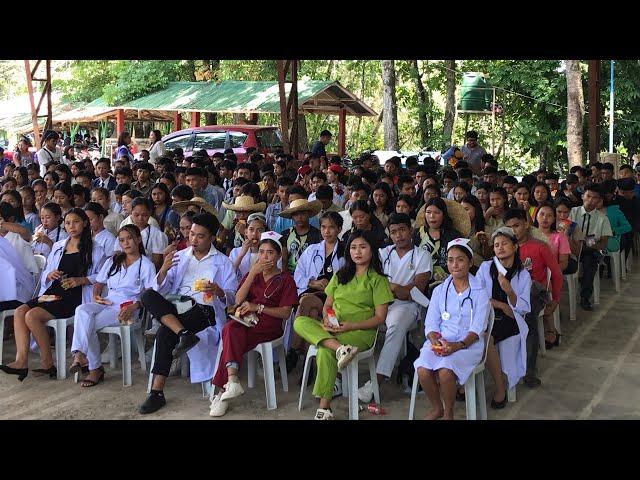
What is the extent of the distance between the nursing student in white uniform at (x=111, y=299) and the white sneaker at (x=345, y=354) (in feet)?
5.06

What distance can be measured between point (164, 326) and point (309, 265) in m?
1.18

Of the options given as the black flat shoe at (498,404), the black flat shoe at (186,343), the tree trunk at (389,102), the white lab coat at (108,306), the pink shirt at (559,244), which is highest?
the tree trunk at (389,102)

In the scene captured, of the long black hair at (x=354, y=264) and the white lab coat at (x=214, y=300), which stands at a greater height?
the long black hair at (x=354, y=264)

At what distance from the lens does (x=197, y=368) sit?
4.53 m

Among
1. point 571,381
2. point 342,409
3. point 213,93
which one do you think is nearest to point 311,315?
point 342,409

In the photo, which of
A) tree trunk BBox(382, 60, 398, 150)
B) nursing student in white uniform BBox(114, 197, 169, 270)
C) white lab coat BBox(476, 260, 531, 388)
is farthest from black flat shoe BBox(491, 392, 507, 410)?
tree trunk BBox(382, 60, 398, 150)

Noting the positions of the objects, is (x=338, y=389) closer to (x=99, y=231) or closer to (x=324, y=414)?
(x=324, y=414)

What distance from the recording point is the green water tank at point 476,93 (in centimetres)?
1850

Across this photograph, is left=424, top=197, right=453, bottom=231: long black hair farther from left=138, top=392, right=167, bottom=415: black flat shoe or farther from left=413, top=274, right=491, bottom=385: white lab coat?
left=138, top=392, right=167, bottom=415: black flat shoe

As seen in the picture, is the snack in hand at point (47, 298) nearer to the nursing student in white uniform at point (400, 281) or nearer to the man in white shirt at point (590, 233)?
the nursing student in white uniform at point (400, 281)

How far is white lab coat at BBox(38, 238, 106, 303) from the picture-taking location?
517cm

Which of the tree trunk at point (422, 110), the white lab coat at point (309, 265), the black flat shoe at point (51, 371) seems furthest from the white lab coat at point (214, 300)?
the tree trunk at point (422, 110)

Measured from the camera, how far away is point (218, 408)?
421 centimetres
